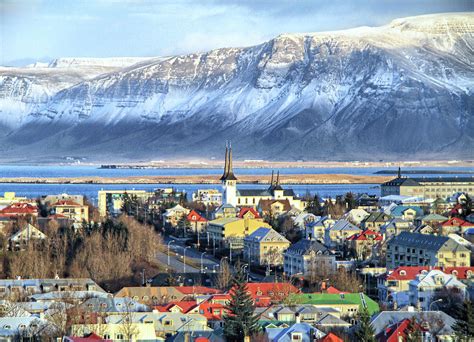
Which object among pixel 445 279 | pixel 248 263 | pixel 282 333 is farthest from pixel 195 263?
pixel 282 333

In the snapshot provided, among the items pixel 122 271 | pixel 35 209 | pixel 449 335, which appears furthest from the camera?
pixel 35 209

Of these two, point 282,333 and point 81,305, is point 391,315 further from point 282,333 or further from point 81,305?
point 81,305

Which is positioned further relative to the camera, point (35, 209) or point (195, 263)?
point (35, 209)

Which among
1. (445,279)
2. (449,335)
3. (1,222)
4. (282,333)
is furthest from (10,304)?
(1,222)

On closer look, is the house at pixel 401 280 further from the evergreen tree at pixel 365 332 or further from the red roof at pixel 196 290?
the evergreen tree at pixel 365 332

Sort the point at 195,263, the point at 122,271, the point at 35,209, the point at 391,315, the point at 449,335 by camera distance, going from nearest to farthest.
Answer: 1. the point at 449,335
2. the point at 391,315
3. the point at 122,271
4. the point at 195,263
5. the point at 35,209

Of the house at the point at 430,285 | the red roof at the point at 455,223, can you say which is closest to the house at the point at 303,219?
the red roof at the point at 455,223

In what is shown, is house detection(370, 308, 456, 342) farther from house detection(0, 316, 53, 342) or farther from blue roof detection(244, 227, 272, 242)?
blue roof detection(244, 227, 272, 242)

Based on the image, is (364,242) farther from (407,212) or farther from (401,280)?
(401,280)
